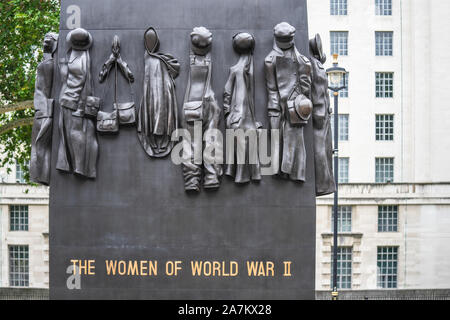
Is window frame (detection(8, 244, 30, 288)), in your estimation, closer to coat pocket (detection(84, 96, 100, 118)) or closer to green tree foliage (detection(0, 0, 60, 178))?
green tree foliage (detection(0, 0, 60, 178))

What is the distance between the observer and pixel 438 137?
52531 mm

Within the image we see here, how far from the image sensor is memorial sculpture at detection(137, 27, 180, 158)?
10.7m

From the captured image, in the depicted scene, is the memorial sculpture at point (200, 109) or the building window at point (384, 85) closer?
the memorial sculpture at point (200, 109)

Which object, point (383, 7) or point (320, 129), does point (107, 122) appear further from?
point (383, 7)

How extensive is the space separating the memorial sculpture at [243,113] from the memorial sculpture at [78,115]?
2.13 m

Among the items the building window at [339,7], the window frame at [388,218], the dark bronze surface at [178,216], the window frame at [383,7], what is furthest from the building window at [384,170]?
the dark bronze surface at [178,216]

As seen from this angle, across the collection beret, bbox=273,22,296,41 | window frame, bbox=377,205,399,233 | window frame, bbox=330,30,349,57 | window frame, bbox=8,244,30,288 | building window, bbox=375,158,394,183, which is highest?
window frame, bbox=330,30,349,57

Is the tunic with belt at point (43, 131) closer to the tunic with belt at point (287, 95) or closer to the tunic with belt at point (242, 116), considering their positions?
the tunic with belt at point (242, 116)

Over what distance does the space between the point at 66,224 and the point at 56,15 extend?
1881cm

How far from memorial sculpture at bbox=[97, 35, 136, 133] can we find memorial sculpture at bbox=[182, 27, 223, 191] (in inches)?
35.4

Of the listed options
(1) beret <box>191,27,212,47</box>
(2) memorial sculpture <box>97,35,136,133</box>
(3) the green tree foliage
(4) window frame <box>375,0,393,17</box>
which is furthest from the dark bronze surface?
(4) window frame <box>375,0,393,17</box>

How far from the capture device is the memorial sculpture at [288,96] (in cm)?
1059

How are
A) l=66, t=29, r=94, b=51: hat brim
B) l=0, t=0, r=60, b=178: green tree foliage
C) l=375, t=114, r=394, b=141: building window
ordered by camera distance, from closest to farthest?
l=66, t=29, r=94, b=51: hat brim, l=0, t=0, r=60, b=178: green tree foliage, l=375, t=114, r=394, b=141: building window

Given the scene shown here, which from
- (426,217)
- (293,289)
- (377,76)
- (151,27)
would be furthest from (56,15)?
(426,217)
